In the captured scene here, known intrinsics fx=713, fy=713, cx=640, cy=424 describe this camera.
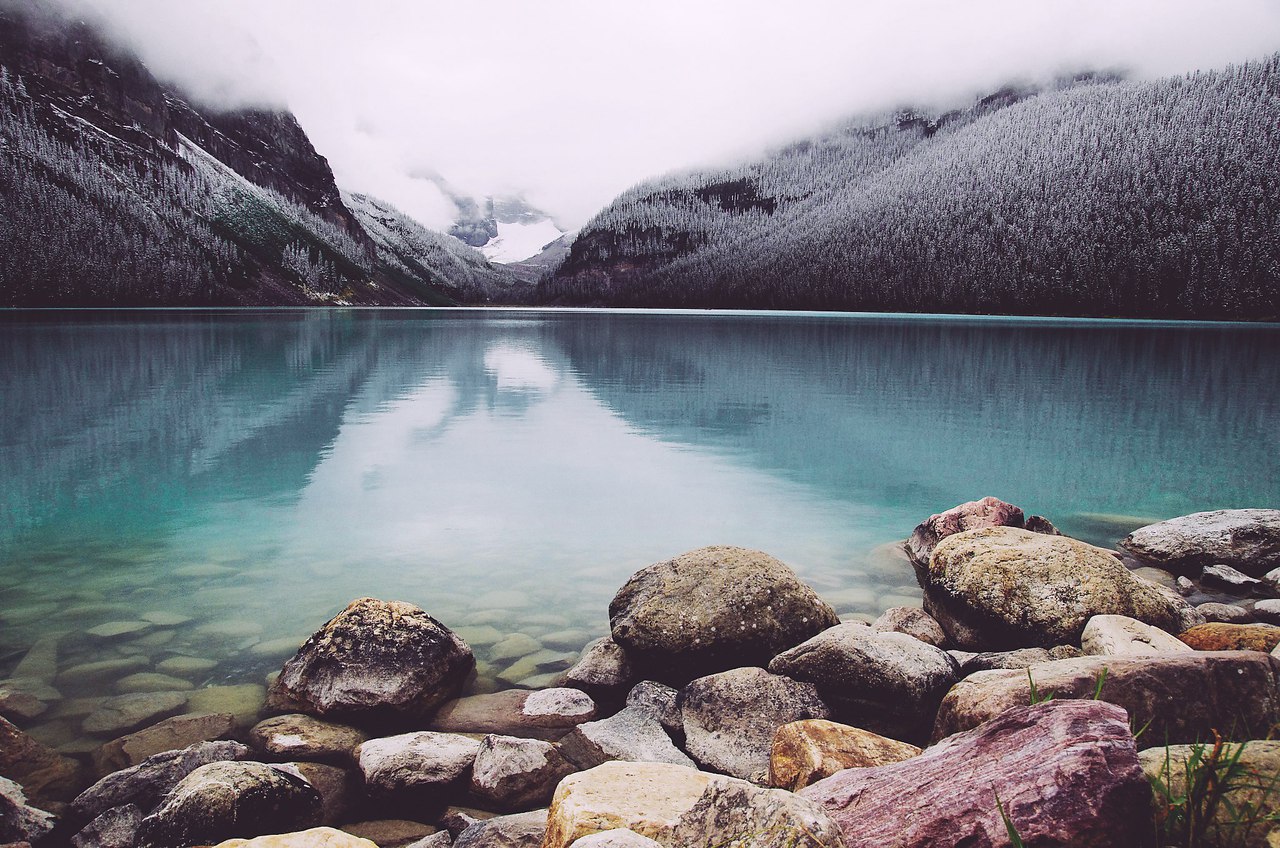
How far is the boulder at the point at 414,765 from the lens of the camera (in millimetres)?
5465

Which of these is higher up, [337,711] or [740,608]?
[740,608]

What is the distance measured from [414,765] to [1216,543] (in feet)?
38.4

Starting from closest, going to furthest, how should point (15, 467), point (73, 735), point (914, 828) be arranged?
point (914, 828) → point (73, 735) → point (15, 467)

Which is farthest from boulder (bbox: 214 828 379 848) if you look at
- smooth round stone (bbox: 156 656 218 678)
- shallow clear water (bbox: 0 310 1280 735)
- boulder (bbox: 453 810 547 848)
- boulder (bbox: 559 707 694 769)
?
smooth round stone (bbox: 156 656 218 678)

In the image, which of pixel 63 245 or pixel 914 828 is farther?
pixel 63 245

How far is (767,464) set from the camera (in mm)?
19328

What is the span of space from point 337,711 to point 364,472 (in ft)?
40.1

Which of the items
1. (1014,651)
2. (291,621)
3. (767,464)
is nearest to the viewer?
(1014,651)

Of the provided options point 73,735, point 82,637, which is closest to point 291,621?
point 82,637

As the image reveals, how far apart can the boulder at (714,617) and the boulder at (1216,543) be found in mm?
6725

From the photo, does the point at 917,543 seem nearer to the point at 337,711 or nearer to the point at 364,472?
the point at 337,711

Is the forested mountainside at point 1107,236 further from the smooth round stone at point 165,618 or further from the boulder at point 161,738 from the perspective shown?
the boulder at point 161,738

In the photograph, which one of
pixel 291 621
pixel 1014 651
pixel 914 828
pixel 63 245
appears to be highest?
pixel 63 245

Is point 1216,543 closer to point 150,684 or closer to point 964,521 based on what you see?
point 964,521
